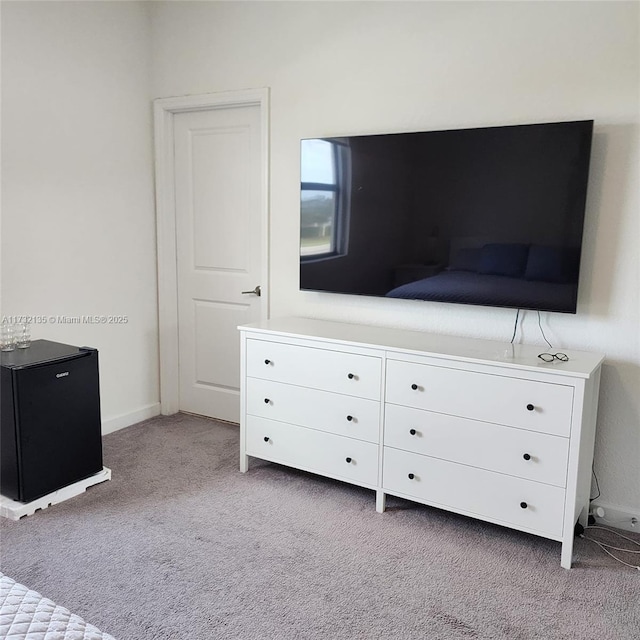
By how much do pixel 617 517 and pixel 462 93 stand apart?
81.1 inches

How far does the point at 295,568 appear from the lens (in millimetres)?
2312

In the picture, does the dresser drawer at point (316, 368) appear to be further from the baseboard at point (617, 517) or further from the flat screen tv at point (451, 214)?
the baseboard at point (617, 517)

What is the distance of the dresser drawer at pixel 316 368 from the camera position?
2734mm

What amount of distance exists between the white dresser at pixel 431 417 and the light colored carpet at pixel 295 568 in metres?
0.15

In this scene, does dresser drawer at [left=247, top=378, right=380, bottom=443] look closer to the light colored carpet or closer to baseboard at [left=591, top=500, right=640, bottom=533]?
the light colored carpet

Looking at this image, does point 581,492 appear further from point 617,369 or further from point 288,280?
point 288,280

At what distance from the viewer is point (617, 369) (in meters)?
2.62

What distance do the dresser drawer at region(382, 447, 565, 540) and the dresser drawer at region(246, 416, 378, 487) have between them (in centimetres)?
11

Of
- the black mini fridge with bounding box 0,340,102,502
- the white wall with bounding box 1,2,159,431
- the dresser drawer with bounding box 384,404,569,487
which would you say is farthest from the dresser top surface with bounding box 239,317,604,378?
the white wall with bounding box 1,2,159,431

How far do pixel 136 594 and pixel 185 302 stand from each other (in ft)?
7.14

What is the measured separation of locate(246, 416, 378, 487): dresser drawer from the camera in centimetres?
280

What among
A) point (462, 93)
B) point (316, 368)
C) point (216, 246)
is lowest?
point (316, 368)

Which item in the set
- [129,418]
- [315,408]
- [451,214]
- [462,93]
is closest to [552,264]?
[451,214]

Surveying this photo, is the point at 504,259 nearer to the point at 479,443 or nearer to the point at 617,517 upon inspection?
the point at 479,443
